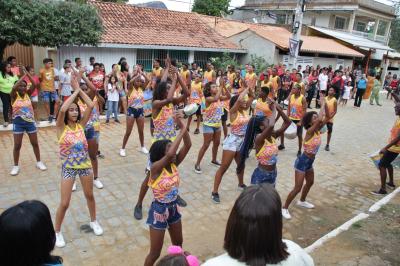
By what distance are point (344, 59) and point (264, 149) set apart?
25.2 m

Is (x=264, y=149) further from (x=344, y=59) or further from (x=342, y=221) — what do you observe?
(x=344, y=59)

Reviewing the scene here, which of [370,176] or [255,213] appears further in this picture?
[370,176]

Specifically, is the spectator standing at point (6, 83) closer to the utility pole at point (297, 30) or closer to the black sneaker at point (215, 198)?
the black sneaker at point (215, 198)

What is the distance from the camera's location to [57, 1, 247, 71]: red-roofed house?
1557 cm

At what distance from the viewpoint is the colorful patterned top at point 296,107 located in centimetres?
905

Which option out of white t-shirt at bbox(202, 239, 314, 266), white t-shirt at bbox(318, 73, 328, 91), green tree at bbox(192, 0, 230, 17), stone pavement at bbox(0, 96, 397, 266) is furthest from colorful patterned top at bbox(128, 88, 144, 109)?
green tree at bbox(192, 0, 230, 17)

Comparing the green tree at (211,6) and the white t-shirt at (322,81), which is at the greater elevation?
the green tree at (211,6)

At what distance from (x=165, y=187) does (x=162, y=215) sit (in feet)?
0.98

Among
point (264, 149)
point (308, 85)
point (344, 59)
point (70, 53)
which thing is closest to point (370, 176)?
point (264, 149)

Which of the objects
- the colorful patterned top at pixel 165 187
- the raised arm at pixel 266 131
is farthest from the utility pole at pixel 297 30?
the colorful patterned top at pixel 165 187

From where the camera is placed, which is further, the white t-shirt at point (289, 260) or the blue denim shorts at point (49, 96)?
the blue denim shorts at point (49, 96)

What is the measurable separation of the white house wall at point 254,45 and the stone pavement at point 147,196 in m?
12.0

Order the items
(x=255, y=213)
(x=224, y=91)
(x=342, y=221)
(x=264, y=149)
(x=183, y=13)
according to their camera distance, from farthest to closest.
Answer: (x=183, y=13)
(x=224, y=91)
(x=342, y=221)
(x=264, y=149)
(x=255, y=213)

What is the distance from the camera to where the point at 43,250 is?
2021 millimetres
